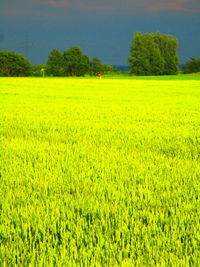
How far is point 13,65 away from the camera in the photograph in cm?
10044

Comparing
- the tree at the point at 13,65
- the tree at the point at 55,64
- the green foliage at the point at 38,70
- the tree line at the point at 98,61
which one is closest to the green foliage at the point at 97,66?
the tree line at the point at 98,61

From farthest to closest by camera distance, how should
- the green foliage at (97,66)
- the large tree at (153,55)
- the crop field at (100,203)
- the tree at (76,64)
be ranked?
1. the green foliage at (97,66)
2. the tree at (76,64)
3. the large tree at (153,55)
4. the crop field at (100,203)

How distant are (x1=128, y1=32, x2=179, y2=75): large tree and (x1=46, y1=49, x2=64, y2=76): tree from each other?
847 inches

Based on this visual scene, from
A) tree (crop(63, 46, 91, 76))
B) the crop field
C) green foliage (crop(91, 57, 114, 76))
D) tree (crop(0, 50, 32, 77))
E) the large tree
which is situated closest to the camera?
the crop field

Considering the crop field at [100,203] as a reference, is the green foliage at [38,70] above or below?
above

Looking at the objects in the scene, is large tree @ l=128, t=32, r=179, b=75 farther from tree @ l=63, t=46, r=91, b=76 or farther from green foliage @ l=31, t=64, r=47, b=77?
green foliage @ l=31, t=64, r=47, b=77

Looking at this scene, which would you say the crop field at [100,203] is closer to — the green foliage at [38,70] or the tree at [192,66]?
the green foliage at [38,70]

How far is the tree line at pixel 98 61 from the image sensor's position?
10162 centimetres

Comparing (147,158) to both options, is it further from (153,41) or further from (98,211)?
(153,41)

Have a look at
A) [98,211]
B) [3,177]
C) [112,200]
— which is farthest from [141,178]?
[3,177]

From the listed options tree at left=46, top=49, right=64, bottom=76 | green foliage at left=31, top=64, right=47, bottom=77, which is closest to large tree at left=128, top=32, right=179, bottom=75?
tree at left=46, top=49, right=64, bottom=76

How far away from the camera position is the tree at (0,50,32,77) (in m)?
100

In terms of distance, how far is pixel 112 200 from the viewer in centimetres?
338

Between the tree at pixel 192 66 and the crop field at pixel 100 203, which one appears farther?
the tree at pixel 192 66
